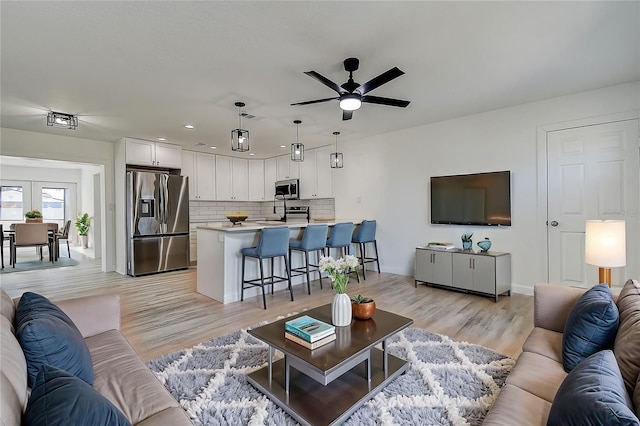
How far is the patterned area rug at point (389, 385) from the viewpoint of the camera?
5.38ft

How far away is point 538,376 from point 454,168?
3564mm

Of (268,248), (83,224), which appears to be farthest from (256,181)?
(83,224)

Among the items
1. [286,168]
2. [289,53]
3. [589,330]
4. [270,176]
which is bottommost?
[589,330]

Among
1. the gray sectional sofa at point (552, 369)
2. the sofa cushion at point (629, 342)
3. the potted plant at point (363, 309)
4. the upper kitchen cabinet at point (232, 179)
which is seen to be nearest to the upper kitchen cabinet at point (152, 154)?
the upper kitchen cabinet at point (232, 179)

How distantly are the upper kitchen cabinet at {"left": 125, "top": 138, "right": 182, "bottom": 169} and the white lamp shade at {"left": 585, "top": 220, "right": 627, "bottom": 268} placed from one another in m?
6.26

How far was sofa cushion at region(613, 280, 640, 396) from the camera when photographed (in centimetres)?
111

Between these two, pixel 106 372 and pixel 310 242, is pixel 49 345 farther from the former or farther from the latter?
pixel 310 242

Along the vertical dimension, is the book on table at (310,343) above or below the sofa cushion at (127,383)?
above

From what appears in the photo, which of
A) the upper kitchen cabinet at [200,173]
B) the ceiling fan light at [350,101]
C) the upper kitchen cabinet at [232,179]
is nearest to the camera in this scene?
the ceiling fan light at [350,101]

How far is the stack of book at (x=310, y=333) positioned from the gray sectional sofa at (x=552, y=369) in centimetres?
85

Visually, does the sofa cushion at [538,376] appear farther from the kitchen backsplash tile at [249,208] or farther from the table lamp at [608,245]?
the kitchen backsplash tile at [249,208]

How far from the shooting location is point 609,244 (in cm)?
198

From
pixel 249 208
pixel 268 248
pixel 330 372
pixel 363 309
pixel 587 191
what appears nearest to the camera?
pixel 330 372

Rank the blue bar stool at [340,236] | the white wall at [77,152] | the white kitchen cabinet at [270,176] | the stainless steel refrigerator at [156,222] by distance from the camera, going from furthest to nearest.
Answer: the white kitchen cabinet at [270,176], the stainless steel refrigerator at [156,222], the white wall at [77,152], the blue bar stool at [340,236]
